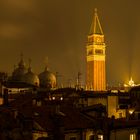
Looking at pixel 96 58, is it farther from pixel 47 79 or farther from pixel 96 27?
pixel 47 79

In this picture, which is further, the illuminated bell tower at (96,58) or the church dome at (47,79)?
the illuminated bell tower at (96,58)

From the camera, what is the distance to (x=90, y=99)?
1511 inches

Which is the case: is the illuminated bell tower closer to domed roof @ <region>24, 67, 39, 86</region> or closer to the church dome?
the church dome

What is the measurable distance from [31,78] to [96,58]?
3759cm

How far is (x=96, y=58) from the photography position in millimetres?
105562

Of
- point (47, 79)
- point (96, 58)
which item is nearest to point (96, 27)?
point (96, 58)

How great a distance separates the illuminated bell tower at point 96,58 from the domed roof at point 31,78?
2949 centimetres

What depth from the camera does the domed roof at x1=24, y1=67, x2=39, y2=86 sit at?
6954cm

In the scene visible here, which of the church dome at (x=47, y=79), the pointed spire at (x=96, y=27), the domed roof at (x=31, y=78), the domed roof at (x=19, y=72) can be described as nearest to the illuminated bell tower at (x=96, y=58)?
the pointed spire at (x=96, y=27)

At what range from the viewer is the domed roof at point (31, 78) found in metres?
69.5

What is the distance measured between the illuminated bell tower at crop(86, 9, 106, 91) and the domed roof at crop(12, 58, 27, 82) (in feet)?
89.5

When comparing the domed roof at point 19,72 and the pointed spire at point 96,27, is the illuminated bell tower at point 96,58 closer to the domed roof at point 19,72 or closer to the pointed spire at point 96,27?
the pointed spire at point 96,27

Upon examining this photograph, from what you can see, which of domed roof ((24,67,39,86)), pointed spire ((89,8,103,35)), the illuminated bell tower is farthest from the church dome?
pointed spire ((89,8,103,35))

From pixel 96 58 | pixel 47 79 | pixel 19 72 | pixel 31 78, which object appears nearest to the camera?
pixel 31 78
